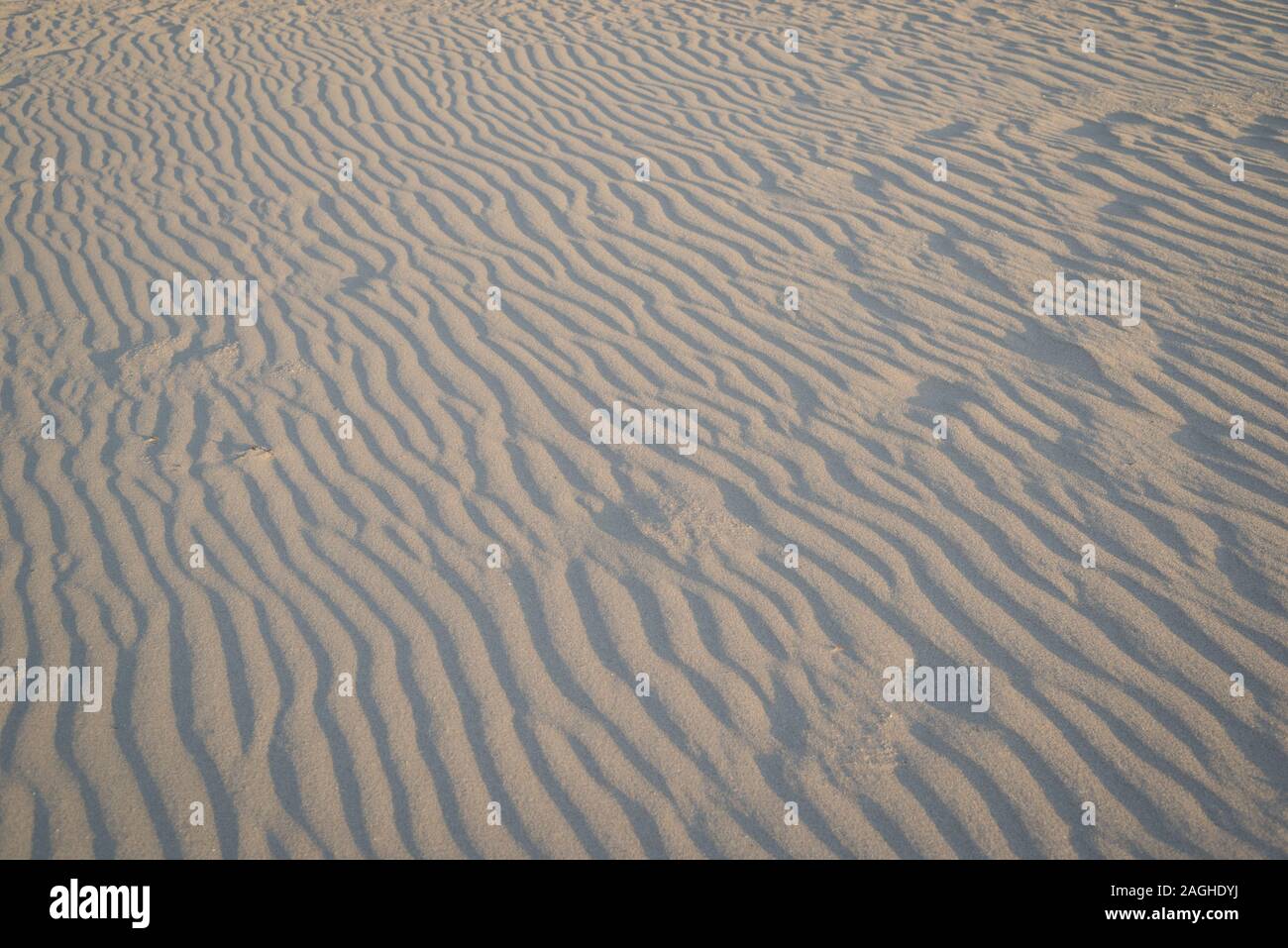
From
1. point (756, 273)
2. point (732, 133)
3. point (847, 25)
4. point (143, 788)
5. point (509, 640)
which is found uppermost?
point (847, 25)

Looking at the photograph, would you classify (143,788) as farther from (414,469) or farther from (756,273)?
(756,273)

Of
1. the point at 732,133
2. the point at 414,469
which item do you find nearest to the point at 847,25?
the point at 732,133

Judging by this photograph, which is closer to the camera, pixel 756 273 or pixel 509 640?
pixel 509 640

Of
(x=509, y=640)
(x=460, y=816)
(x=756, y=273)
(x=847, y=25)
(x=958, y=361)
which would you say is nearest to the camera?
(x=460, y=816)

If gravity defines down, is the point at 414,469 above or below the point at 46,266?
below
